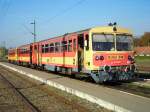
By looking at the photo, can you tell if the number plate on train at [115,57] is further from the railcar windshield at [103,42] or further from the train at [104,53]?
the railcar windshield at [103,42]

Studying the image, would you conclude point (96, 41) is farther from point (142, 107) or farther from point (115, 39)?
point (142, 107)

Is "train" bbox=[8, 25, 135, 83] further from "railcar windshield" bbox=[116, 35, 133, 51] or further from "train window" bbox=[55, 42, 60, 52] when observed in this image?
"train window" bbox=[55, 42, 60, 52]

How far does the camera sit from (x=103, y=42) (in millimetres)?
18188

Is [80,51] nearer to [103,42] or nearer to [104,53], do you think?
[103,42]

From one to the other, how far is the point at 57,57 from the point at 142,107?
15.9 metres

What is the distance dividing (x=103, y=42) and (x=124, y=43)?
1.42m

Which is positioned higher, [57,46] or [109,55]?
[57,46]

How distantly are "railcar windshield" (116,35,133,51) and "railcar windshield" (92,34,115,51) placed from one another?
1.08ft

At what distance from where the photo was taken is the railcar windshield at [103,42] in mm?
17969

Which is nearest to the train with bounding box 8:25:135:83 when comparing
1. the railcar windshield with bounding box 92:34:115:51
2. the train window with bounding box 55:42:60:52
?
the railcar windshield with bounding box 92:34:115:51

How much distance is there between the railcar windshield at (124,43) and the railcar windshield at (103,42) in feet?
1.08

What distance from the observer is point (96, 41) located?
18.0m

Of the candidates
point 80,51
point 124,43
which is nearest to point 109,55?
point 124,43

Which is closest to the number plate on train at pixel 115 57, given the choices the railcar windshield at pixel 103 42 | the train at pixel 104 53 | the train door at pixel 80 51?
the train at pixel 104 53
